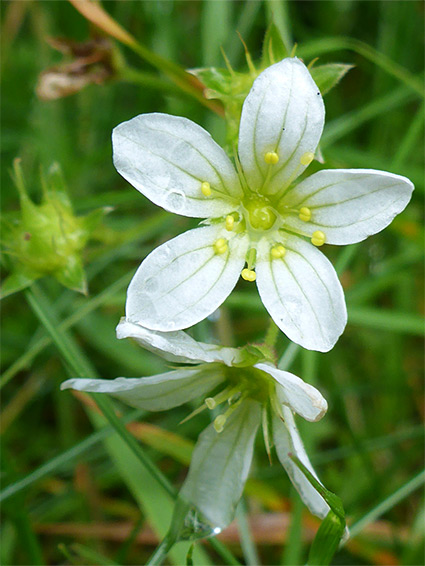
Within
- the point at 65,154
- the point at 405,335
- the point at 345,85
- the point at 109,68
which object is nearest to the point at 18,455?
the point at 65,154

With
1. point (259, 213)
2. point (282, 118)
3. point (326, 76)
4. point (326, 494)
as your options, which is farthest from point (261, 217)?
point (326, 494)

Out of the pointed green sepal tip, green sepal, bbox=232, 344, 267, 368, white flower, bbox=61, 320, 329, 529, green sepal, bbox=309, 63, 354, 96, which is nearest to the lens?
white flower, bbox=61, 320, 329, 529

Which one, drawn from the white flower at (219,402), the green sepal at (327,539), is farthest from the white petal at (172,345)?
the green sepal at (327,539)

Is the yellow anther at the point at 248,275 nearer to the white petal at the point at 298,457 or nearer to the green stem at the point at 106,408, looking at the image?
the white petal at the point at 298,457

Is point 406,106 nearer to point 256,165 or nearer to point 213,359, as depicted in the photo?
point 256,165

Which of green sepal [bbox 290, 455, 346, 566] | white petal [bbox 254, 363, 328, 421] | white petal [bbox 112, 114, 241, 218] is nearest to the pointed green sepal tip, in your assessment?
white petal [bbox 112, 114, 241, 218]

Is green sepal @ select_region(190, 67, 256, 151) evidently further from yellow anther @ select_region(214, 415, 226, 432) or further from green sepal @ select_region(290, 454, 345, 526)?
green sepal @ select_region(290, 454, 345, 526)

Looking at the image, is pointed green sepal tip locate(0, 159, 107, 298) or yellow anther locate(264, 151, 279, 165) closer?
yellow anther locate(264, 151, 279, 165)
